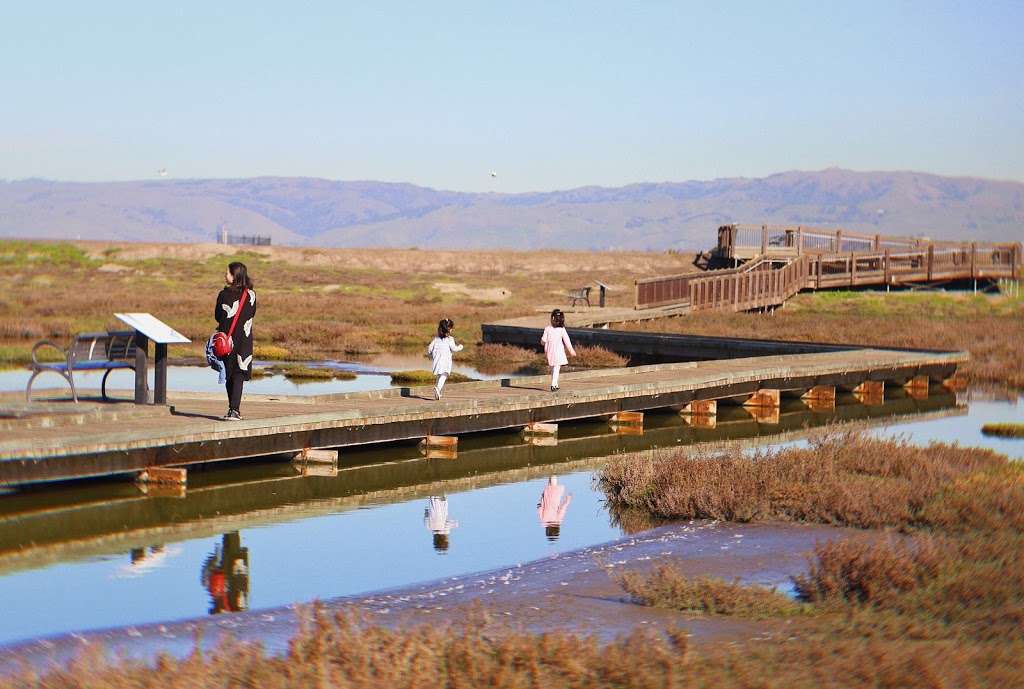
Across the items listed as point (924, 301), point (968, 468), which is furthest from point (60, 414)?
point (924, 301)

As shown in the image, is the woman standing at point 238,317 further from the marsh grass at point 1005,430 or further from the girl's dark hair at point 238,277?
the marsh grass at point 1005,430

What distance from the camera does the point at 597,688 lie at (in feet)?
25.4

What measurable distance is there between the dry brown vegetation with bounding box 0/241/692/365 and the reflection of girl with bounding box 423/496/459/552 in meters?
19.7

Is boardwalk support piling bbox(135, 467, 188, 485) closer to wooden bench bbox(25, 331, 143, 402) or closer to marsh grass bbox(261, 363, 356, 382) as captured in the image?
wooden bench bbox(25, 331, 143, 402)

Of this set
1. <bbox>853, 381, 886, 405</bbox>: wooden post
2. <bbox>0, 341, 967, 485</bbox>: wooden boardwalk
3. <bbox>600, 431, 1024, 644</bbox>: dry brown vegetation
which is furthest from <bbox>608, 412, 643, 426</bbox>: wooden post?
<bbox>853, 381, 886, 405</bbox>: wooden post

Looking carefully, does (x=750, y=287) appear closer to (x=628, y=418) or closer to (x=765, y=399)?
(x=765, y=399)

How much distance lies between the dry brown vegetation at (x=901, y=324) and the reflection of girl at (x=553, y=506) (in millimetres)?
18857

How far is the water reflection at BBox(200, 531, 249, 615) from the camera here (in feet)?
39.6

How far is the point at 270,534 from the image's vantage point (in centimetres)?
1527

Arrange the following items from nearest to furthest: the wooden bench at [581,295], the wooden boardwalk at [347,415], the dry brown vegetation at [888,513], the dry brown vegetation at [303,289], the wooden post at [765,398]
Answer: the dry brown vegetation at [888,513], the wooden boardwalk at [347,415], the wooden post at [765,398], the dry brown vegetation at [303,289], the wooden bench at [581,295]

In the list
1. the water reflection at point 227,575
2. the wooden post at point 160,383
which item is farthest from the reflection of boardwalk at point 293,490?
the wooden post at point 160,383

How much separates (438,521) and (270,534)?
206 cm

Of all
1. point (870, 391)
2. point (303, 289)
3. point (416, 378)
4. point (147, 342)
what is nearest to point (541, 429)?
point (147, 342)

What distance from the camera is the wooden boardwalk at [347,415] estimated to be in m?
15.7
